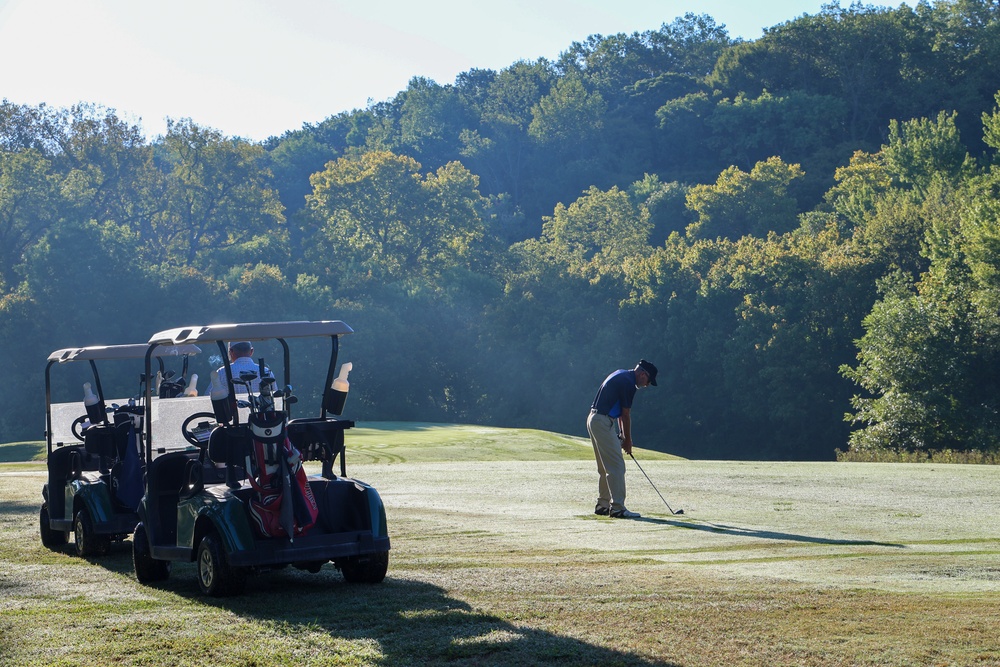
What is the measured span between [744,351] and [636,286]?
529 inches

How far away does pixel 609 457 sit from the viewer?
16453 millimetres

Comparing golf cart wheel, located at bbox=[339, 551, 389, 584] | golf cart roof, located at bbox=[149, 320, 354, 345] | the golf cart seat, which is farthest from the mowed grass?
golf cart roof, located at bbox=[149, 320, 354, 345]

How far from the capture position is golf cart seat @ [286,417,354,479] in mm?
11070

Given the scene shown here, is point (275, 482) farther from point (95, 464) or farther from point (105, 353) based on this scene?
point (105, 353)

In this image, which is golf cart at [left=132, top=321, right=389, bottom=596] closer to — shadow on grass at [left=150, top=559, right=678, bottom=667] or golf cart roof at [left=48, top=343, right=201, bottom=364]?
shadow on grass at [left=150, top=559, right=678, bottom=667]

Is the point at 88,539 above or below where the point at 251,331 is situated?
below

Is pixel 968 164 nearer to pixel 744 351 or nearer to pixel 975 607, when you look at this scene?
pixel 744 351

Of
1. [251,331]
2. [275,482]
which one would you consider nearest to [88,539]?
[275,482]

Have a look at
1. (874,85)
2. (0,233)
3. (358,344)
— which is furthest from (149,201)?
(874,85)

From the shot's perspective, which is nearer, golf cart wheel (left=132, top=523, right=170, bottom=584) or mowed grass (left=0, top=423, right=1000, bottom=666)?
mowed grass (left=0, top=423, right=1000, bottom=666)

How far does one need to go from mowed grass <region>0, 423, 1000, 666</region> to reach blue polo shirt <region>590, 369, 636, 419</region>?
1.42 metres

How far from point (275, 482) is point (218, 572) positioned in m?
0.85

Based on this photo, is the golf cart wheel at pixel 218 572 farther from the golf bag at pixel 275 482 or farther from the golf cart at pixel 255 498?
the golf bag at pixel 275 482

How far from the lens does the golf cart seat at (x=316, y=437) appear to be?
11.1m
